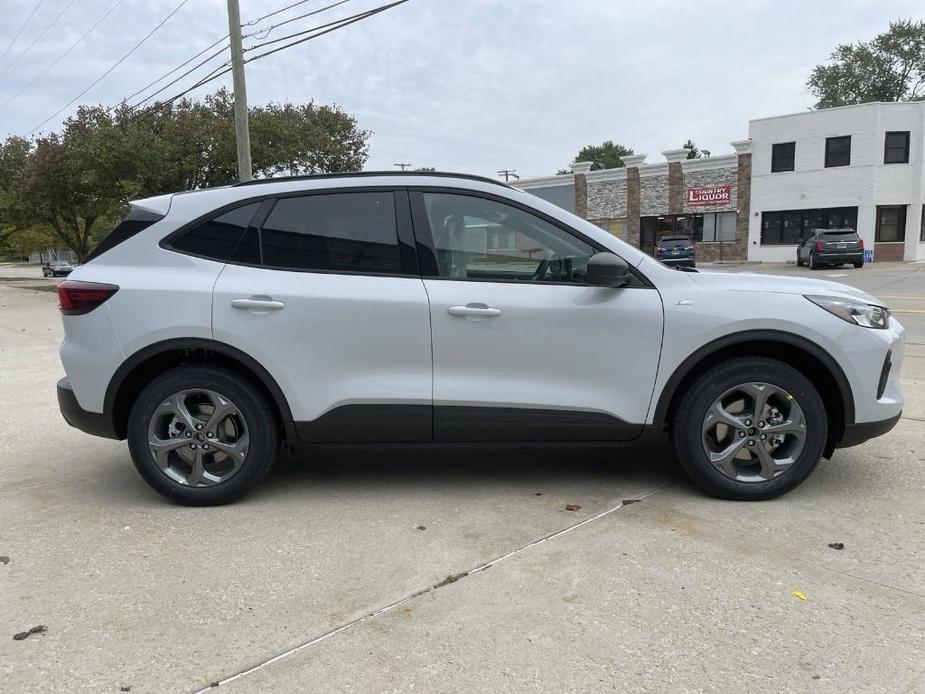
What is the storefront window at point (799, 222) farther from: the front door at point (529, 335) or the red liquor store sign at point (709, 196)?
the front door at point (529, 335)

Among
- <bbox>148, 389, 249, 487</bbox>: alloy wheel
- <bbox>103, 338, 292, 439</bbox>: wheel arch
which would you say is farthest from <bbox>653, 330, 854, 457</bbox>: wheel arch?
<bbox>148, 389, 249, 487</bbox>: alloy wheel

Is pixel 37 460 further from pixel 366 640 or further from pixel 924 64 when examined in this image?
pixel 924 64

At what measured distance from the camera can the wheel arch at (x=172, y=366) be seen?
3709 millimetres

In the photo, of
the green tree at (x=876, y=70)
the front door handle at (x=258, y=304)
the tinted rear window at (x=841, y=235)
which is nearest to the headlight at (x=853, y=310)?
the front door handle at (x=258, y=304)

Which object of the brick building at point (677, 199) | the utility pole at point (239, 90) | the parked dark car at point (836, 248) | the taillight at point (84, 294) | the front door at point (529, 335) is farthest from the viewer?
the brick building at point (677, 199)

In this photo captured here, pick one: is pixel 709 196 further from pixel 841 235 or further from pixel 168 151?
pixel 168 151

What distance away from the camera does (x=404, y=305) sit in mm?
3656

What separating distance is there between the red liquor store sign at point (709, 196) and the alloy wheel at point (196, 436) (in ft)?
116

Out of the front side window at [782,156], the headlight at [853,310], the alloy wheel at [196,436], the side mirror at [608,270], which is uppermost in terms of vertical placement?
the front side window at [782,156]

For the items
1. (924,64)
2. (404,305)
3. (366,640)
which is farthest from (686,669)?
(924,64)

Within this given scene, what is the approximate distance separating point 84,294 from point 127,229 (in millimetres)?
432

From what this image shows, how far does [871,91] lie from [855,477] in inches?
2221

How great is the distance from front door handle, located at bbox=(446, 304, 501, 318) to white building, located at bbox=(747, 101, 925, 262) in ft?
111

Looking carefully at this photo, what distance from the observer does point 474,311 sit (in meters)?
3.62
